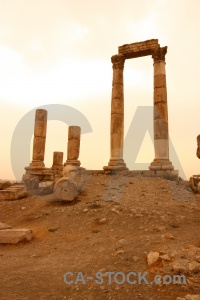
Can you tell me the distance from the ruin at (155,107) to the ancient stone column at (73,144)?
7.83 feet

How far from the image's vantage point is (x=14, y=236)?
290 inches

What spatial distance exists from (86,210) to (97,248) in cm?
332

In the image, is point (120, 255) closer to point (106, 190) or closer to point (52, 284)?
point (52, 284)

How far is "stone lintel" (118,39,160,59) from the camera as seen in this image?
17.7 meters

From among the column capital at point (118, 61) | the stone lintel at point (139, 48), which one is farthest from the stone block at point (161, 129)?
the column capital at point (118, 61)

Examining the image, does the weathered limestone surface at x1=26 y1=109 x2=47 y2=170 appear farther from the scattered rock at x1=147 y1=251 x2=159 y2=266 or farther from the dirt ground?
the scattered rock at x1=147 y1=251 x2=159 y2=266

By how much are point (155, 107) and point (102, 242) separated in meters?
12.2

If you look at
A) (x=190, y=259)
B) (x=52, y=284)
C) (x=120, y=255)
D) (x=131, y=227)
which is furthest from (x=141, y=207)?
(x=52, y=284)

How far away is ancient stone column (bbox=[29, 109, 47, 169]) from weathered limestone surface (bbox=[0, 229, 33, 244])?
11.1 metres

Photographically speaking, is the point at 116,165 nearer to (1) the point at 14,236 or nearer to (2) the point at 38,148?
(2) the point at 38,148

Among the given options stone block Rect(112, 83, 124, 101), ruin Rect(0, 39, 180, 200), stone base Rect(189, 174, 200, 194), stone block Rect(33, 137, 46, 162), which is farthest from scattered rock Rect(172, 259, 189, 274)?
stone block Rect(33, 137, 46, 162)

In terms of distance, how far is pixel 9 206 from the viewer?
12156 mm

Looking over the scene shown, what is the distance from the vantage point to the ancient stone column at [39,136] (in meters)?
18.6

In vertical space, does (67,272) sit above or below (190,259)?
below
